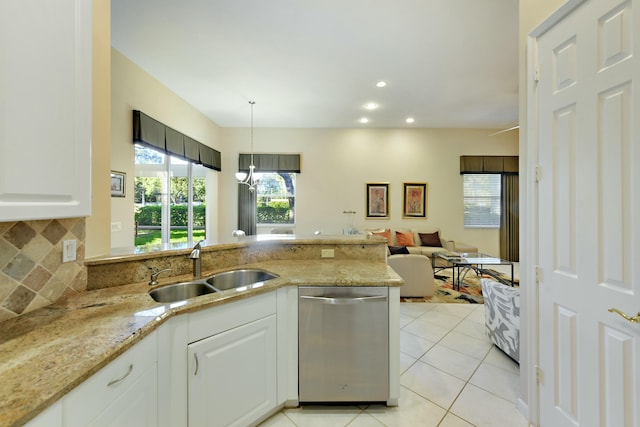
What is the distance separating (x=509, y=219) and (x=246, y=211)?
6.43 m

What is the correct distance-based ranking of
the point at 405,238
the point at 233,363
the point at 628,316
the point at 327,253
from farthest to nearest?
the point at 405,238
the point at 327,253
the point at 233,363
the point at 628,316

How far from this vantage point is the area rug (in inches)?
145

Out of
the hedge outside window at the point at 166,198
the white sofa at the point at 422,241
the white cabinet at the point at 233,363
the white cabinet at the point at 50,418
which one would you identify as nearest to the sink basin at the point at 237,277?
the white cabinet at the point at 233,363

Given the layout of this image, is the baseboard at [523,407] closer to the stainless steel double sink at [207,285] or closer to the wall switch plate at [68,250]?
the stainless steel double sink at [207,285]

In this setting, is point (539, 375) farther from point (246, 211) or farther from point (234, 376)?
point (246, 211)

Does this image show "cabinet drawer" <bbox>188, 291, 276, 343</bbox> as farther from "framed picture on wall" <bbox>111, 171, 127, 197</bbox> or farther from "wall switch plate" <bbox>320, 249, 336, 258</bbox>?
"framed picture on wall" <bbox>111, 171, 127, 197</bbox>

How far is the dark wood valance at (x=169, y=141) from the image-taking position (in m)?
3.23

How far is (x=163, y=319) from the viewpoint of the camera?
110 centimetres

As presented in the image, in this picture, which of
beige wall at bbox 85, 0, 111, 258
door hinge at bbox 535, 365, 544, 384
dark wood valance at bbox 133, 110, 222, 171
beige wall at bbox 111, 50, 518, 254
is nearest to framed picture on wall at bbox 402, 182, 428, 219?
beige wall at bbox 111, 50, 518, 254

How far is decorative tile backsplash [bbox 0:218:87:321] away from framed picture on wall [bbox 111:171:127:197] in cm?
198

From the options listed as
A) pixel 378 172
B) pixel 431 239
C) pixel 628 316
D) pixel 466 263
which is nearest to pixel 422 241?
pixel 431 239

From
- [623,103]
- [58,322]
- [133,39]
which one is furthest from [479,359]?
[133,39]

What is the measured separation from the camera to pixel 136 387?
3.23ft

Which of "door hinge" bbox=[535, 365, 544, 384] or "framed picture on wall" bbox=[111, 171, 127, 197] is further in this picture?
"framed picture on wall" bbox=[111, 171, 127, 197]
